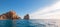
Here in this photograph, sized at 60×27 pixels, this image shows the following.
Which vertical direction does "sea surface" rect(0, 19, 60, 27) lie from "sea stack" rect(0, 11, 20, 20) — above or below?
below

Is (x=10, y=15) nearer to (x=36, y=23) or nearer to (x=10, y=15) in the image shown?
(x=10, y=15)

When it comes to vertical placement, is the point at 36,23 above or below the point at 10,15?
below

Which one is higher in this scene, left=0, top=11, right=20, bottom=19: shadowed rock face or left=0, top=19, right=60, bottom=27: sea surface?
left=0, top=11, right=20, bottom=19: shadowed rock face

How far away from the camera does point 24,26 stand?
2.27m

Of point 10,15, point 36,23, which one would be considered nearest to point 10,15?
point 10,15

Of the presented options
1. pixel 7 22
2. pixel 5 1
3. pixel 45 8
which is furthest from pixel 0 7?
pixel 45 8

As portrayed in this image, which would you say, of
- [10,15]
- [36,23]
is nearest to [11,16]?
[10,15]

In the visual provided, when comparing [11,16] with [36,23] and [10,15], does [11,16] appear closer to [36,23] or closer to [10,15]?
[10,15]

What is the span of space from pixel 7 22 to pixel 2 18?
124 millimetres

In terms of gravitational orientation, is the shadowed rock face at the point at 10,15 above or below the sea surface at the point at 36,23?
above

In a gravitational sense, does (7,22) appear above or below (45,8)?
below

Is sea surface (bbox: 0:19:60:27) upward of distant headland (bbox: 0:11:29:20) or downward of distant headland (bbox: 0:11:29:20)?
downward

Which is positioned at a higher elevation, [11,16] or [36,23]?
[11,16]

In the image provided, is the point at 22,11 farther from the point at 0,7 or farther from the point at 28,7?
the point at 0,7
